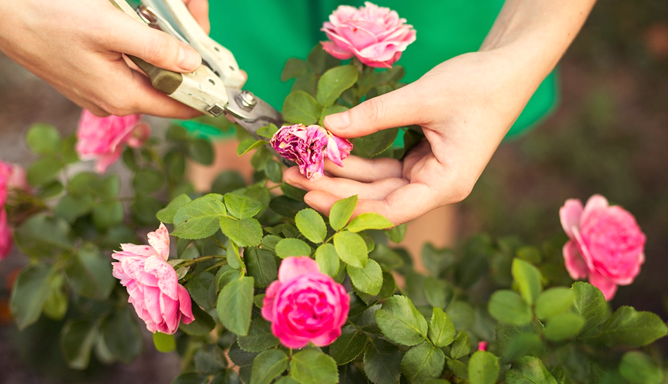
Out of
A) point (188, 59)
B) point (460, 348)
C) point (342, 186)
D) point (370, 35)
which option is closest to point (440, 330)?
point (460, 348)

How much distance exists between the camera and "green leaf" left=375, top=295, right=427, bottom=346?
2.30 feet

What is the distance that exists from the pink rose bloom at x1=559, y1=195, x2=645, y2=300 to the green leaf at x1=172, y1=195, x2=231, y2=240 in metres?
0.69

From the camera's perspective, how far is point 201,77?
35.2 inches

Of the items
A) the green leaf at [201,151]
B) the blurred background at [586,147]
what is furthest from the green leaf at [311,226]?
the blurred background at [586,147]

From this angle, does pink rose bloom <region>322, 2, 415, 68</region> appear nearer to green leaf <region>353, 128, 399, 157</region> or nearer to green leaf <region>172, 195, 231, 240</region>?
green leaf <region>353, 128, 399, 157</region>

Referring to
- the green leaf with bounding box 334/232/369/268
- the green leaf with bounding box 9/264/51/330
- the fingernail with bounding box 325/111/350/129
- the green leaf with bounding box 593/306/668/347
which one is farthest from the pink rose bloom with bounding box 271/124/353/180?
the green leaf with bounding box 9/264/51/330

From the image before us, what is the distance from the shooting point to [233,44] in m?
1.50

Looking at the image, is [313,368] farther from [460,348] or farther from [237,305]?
[460,348]

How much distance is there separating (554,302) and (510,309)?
0.05 meters

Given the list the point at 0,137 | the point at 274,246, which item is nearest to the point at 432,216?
the point at 274,246

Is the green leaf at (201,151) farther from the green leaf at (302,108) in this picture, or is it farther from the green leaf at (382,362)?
the green leaf at (382,362)

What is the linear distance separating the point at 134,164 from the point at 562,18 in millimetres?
984

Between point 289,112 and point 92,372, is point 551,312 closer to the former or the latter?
point 289,112

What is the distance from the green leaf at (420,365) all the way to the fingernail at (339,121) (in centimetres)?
34
